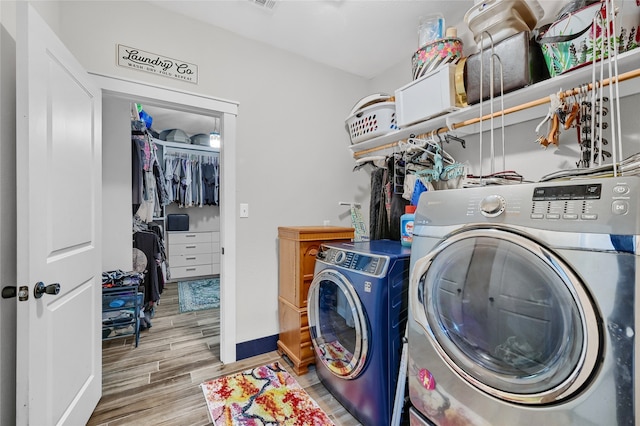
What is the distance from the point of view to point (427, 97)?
1.71m

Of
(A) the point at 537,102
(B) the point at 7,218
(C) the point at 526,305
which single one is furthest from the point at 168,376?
(A) the point at 537,102

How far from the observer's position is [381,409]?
1361 mm

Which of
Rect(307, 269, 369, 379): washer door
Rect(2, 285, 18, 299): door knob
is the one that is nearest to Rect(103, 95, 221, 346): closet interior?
Rect(2, 285, 18, 299): door knob

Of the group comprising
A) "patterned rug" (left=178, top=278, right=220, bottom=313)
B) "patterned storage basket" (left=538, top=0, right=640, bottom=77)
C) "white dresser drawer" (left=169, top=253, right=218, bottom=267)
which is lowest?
"patterned rug" (left=178, top=278, right=220, bottom=313)

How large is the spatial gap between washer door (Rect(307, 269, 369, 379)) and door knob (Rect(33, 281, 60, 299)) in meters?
1.27

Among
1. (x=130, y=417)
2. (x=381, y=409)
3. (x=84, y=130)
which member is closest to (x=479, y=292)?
(x=381, y=409)

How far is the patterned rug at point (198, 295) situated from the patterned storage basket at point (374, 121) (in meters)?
2.63

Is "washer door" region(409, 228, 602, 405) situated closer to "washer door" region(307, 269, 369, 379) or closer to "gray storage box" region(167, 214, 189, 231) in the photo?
"washer door" region(307, 269, 369, 379)

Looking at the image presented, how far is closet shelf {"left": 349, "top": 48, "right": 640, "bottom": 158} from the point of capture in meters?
1.10

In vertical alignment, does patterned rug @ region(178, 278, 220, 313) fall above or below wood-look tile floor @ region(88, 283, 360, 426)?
above

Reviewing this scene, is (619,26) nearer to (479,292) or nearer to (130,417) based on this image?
(479,292)

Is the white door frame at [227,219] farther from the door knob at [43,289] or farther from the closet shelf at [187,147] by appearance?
the closet shelf at [187,147]

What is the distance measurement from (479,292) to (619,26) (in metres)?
1.20

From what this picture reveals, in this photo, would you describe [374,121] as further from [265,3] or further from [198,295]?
[198,295]
